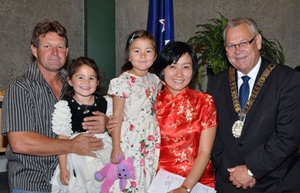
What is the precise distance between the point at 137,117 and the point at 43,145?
61 cm

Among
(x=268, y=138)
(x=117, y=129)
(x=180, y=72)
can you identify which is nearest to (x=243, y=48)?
(x=180, y=72)

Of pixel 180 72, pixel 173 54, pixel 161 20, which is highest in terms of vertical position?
pixel 161 20

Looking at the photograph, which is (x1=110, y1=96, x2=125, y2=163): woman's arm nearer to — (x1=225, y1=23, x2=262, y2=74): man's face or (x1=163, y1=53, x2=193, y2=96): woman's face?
(x1=163, y1=53, x2=193, y2=96): woman's face

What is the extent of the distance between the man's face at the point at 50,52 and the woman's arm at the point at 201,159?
1075 mm

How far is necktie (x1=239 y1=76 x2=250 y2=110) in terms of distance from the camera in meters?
2.84

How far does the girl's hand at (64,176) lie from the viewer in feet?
8.98

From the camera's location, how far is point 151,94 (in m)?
2.85

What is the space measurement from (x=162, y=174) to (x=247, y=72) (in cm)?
88

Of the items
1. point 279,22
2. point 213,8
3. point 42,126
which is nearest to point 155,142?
point 42,126

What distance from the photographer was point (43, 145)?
2.70 metres

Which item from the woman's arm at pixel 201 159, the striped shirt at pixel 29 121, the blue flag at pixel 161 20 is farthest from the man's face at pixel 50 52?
the blue flag at pixel 161 20

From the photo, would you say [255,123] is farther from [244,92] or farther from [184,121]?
[184,121]

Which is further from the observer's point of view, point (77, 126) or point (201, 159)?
point (77, 126)

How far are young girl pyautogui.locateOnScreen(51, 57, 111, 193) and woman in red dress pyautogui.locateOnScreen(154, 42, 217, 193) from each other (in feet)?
1.43
